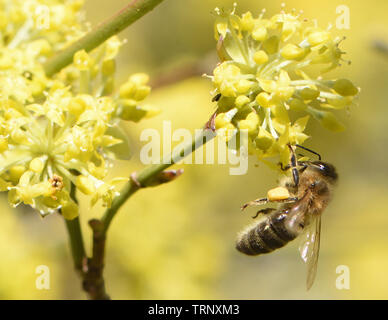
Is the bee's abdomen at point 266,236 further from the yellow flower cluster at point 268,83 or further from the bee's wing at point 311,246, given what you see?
the yellow flower cluster at point 268,83

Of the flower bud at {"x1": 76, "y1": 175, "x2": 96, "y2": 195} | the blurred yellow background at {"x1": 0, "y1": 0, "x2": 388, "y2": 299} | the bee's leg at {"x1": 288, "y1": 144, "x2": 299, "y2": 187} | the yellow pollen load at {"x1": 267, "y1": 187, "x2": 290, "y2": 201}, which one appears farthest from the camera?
the blurred yellow background at {"x1": 0, "y1": 0, "x2": 388, "y2": 299}

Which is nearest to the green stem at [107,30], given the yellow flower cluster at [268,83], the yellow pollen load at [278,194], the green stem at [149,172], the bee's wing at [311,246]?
the yellow flower cluster at [268,83]

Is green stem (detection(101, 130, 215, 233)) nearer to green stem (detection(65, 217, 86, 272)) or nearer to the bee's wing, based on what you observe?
green stem (detection(65, 217, 86, 272))

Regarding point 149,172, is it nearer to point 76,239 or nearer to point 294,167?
point 76,239

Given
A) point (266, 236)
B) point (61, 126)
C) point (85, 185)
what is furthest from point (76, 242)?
point (266, 236)

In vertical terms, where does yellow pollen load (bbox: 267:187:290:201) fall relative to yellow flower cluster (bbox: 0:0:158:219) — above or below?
below

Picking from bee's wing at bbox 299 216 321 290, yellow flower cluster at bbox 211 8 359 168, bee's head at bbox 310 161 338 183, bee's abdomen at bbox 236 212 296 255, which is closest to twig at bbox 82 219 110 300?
bee's abdomen at bbox 236 212 296 255

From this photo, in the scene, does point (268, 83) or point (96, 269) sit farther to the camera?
point (96, 269)
